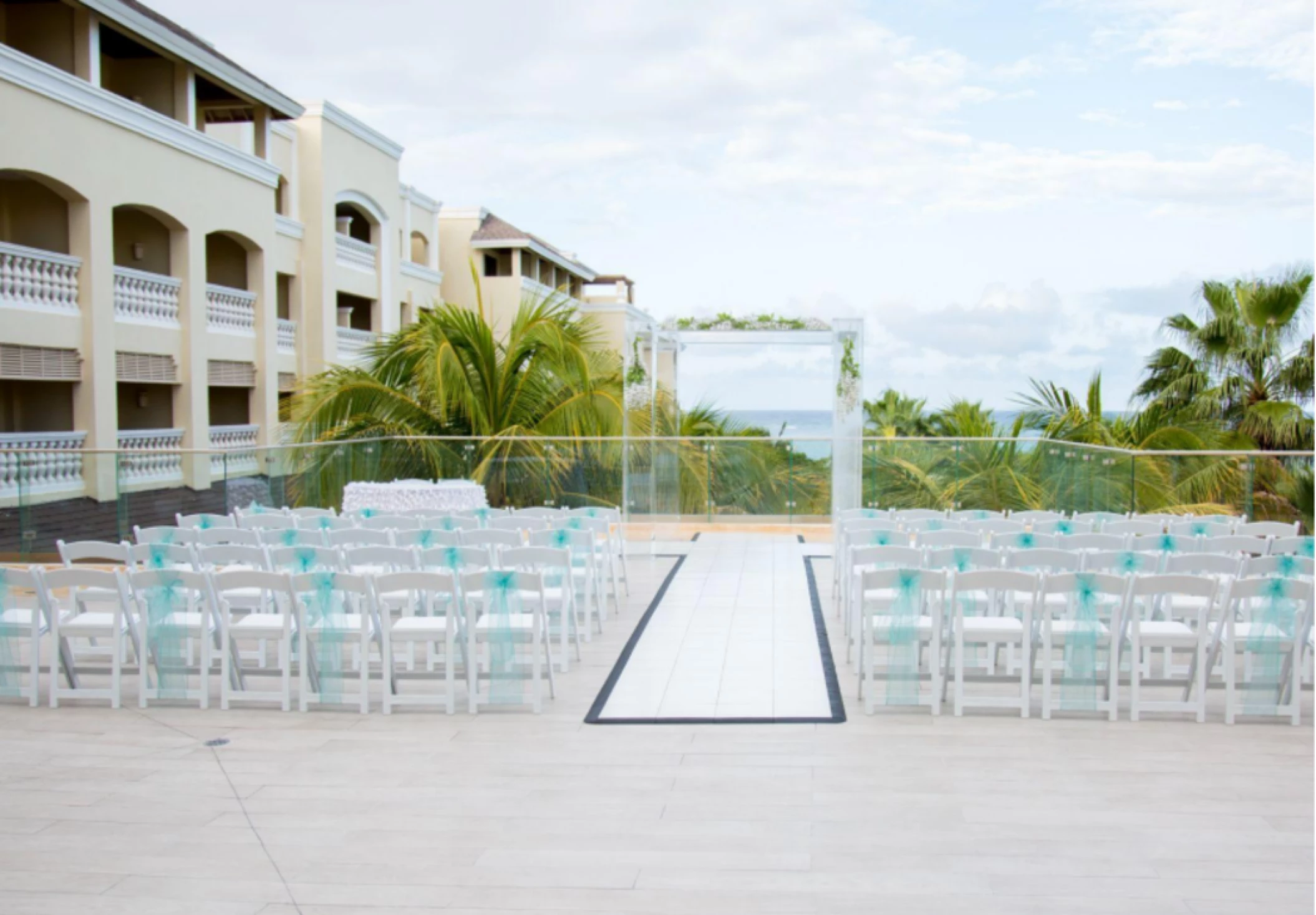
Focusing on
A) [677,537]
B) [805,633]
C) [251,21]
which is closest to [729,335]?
[677,537]

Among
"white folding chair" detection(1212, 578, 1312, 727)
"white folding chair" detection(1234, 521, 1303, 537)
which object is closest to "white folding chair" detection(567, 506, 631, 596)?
"white folding chair" detection(1234, 521, 1303, 537)

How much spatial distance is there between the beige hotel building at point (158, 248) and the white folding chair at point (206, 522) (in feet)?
5.53

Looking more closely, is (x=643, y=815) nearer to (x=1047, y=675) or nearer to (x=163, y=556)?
(x=1047, y=675)

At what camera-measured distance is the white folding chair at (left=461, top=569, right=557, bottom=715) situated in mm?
6621

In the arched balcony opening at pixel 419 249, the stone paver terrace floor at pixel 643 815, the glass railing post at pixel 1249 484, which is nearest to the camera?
the stone paver terrace floor at pixel 643 815

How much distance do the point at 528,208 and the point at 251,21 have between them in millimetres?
36487

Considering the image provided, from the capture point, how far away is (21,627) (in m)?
6.96

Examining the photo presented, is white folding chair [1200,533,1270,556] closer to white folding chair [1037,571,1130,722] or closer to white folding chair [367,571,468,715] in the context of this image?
white folding chair [1037,571,1130,722]

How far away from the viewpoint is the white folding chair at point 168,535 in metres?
8.46

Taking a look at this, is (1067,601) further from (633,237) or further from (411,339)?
(633,237)

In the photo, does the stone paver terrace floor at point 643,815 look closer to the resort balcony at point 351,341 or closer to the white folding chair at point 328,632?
the white folding chair at point 328,632

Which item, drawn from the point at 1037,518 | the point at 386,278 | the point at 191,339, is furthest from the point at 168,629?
the point at 386,278

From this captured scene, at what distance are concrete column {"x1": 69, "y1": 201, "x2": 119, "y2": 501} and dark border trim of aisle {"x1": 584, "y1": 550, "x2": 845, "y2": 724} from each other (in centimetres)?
975

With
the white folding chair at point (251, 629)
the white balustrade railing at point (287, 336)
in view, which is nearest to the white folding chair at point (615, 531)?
the white folding chair at point (251, 629)
